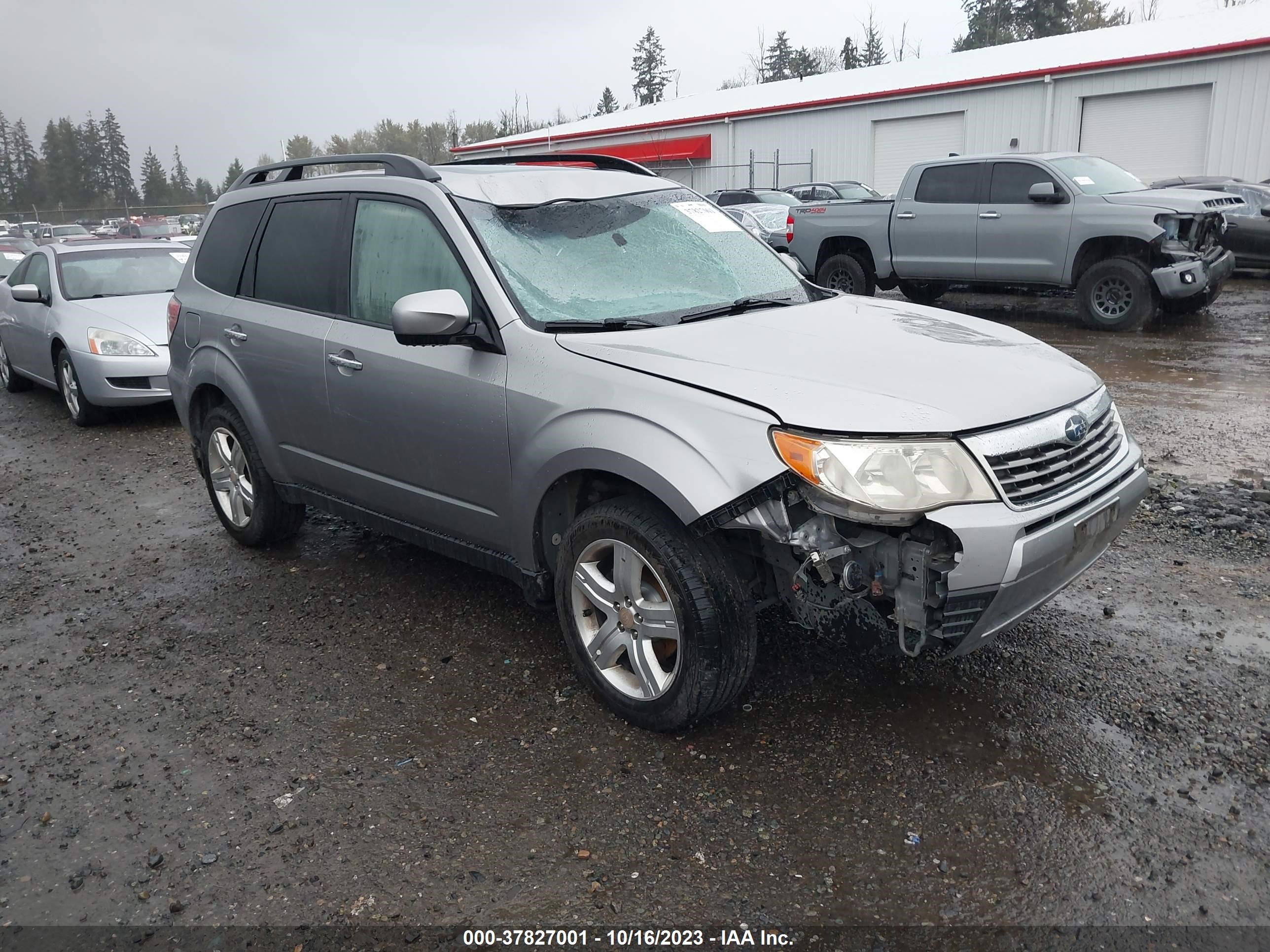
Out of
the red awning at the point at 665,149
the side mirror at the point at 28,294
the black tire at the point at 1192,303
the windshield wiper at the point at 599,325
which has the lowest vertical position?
the black tire at the point at 1192,303

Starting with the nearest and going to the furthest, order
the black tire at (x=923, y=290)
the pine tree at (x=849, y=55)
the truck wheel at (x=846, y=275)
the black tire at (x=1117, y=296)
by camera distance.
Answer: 1. the black tire at (x=1117, y=296)
2. the black tire at (x=923, y=290)
3. the truck wheel at (x=846, y=275)
4. the pine tree at (x=849, y=55)

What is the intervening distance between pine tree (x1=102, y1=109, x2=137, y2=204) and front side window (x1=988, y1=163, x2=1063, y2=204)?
104269 mm

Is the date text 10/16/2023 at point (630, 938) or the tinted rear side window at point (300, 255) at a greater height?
the tinted rear side window at point (300, 255)

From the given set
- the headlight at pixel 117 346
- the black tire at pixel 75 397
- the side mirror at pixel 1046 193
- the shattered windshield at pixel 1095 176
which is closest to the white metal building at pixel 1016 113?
the shattered windshield at pixel 1095 176

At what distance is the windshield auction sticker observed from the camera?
4.27 meters

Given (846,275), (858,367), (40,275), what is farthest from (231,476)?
(846,275)

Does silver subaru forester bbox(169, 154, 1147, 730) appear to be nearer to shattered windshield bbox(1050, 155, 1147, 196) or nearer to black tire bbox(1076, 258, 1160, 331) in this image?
black tire bbox(1076, 258, 1160, 331)

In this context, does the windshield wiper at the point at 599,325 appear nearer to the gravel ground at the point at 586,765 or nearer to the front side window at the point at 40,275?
the gravel ground at the point at 586,765

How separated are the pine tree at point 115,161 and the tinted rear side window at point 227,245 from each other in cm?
10703

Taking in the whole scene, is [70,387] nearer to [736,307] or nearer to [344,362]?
[344,362]

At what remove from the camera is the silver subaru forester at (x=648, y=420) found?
2725 millimetres

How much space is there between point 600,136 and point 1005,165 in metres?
28.9

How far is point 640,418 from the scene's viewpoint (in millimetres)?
3008

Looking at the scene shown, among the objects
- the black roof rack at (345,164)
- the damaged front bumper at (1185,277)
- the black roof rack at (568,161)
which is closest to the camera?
the black roof rack at (345,164)
